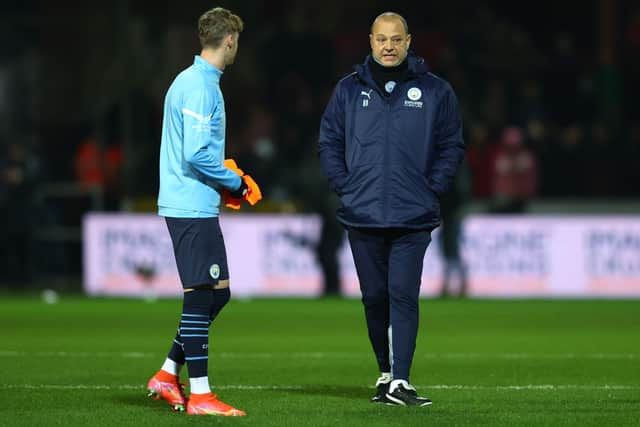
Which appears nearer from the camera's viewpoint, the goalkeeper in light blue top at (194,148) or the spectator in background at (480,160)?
the goalkeeper in light blue top at (194,148)

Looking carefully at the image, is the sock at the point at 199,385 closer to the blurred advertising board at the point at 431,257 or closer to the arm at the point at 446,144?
the arm at the point at 446,144

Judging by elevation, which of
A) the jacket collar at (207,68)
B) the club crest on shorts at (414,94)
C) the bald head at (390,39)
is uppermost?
the bald head at (390,39)

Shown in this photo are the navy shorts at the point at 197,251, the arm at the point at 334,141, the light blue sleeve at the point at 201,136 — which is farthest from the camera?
the arm at the point at 334,141

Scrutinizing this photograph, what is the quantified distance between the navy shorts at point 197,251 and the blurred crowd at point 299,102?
47.8 ft

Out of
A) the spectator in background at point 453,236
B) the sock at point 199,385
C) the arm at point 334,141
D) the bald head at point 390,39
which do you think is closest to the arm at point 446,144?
the bald head at point 390,39

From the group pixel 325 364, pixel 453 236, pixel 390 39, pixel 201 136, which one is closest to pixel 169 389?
pixel 201 136

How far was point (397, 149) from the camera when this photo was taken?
9.09 metres

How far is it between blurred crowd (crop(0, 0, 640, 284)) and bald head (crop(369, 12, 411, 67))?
46.1 feet

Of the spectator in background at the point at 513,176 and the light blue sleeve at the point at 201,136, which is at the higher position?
the light blue sleeve at the point at 201,136

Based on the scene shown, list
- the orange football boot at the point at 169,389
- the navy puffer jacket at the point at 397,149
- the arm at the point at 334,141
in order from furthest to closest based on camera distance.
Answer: the arm at the point at 334,141
the navy puffer jacket at the point at 397,149
the orange football boot at the point at 169,389

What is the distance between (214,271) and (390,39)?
174cm

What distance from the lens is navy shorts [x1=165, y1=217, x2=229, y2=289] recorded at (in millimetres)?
8578

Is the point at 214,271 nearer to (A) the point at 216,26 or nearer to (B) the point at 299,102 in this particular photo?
(A) the point at 216,26

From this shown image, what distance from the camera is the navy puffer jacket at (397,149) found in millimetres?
9078
